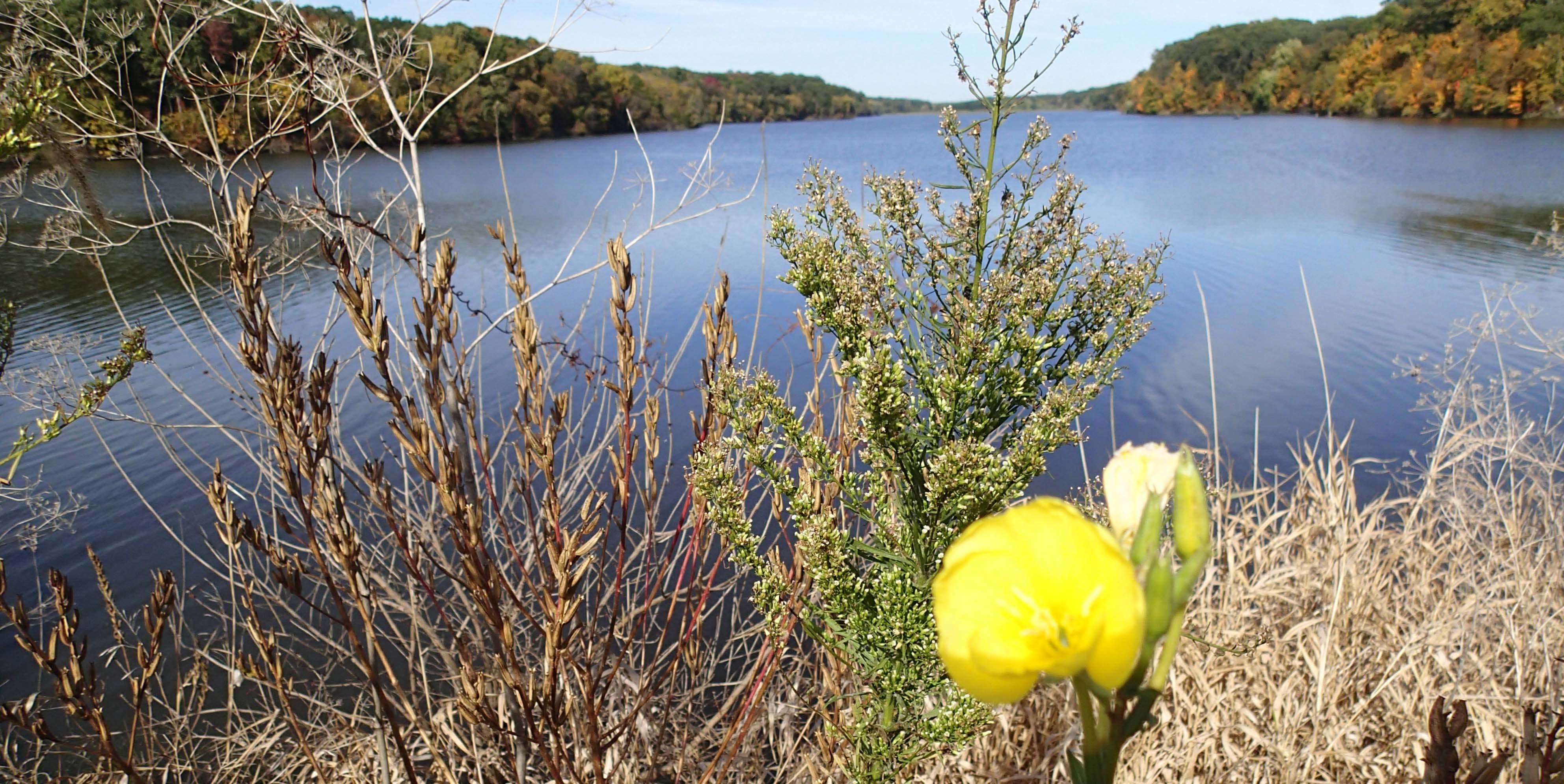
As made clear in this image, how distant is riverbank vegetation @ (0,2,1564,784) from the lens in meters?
1.41

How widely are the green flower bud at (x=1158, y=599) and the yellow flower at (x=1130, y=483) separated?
0.17 metres

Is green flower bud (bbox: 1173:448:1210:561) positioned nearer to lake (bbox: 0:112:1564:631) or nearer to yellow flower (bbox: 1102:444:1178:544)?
yellow flower (bbox: 1102:444:1178:544)

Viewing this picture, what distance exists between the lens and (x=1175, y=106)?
6594 cm

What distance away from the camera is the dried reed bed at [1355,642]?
91.4 inches

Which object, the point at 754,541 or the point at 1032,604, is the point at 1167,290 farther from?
the point at 1032,604

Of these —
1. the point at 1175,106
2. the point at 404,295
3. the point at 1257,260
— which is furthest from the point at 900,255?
the point at 1175,106

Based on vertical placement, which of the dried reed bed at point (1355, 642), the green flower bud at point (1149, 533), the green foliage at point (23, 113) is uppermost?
the green foliage at point (23, 113)

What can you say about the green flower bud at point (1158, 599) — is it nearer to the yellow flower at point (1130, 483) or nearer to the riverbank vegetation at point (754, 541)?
the riverbank vegetation at point (754, 541)

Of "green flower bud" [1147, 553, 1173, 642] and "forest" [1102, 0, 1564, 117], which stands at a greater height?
"forest" [1102, 0, 1564, 117]

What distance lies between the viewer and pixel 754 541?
1.56 meters

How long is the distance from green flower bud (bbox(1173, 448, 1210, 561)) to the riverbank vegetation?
0.09 meters

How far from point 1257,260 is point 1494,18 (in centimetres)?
4258

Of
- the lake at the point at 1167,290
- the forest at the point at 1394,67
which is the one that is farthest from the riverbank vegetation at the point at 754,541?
the forest at the point at 1394,67

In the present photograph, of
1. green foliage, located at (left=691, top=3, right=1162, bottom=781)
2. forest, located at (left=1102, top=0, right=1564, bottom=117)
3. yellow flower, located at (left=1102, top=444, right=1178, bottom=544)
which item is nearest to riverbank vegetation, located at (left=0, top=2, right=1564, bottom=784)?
green foliage, located at (left=691, top=3, right=1162, bottom=781)
